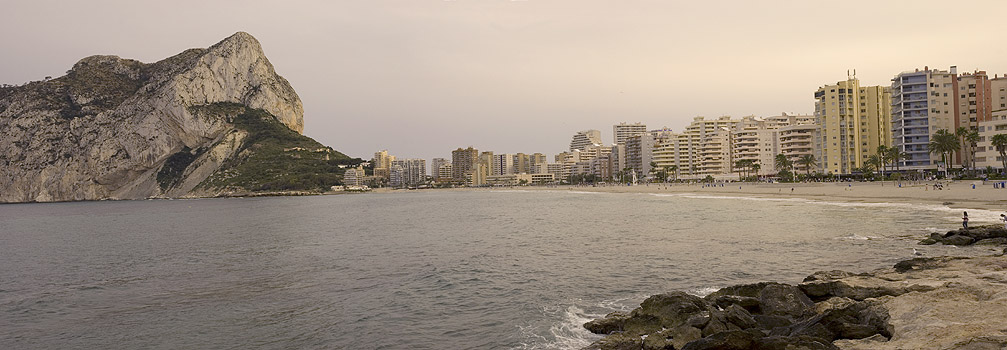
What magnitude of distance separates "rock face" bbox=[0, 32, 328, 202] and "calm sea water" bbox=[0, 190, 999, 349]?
138620 mm

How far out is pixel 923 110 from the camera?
317 ft

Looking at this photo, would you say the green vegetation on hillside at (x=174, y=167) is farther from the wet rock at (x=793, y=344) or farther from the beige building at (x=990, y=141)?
the wet rock at (x=793, y=344)

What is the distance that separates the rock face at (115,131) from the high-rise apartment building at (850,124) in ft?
524

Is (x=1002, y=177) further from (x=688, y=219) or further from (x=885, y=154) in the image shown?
(x=688, y=219)

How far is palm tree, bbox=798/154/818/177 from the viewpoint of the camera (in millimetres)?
112812

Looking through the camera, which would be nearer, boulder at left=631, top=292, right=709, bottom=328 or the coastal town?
boulder at left=631, top=292, right=709, bottom=328

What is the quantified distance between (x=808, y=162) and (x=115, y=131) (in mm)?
181401

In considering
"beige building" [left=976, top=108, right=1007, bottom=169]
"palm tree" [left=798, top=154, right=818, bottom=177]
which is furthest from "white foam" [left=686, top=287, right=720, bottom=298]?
"palm tree" [left=798, top=154, right=818, bottom=177]

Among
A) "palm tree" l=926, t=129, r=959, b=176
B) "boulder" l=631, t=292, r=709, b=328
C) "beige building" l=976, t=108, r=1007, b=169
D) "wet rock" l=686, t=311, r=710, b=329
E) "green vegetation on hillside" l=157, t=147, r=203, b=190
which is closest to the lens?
"wet rock" l=686, t=311, r=710, b=329

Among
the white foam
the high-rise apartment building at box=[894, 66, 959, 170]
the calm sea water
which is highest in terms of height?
the high-rise apartment building at box=[894, 66, 959, 170]

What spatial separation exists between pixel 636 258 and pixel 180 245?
3337 cm

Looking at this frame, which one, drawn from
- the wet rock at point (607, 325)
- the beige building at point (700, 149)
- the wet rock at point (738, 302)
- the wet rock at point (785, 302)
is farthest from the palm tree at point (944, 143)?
the wet rock at point (607, 325)

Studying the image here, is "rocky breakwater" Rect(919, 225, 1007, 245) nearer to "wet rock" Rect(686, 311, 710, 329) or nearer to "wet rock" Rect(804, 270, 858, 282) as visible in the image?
"wet rock" Rect(804, 270, 858, 282)

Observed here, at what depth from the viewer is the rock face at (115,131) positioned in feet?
539
